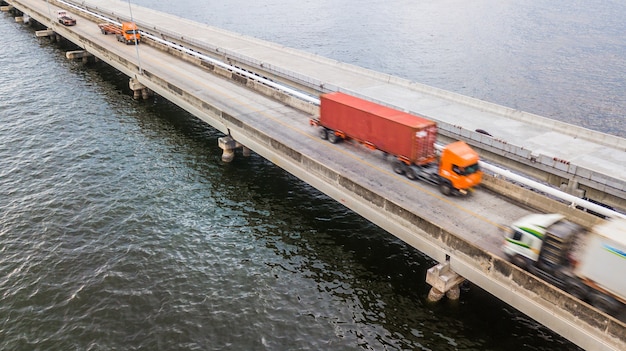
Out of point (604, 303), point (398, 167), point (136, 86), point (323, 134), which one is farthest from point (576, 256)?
point (136, 86)

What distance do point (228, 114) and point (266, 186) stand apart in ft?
23.3

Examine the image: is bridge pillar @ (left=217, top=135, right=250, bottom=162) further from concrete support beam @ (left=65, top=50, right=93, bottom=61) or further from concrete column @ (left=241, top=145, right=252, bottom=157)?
concrete support beam @ (left=65, top=50, right=93, bottom=61)

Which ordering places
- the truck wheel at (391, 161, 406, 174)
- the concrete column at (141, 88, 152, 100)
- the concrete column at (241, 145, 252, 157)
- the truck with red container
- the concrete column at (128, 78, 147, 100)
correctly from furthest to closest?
1. the concrete column at (141, 88, 152, 100)
2. the concrete column at (128, 78, 147, 100)
3. the concrete column at (241, 145, 252, 157)
4. the truck wheel at (391, 161, 406, 174)
5. the truck with red container

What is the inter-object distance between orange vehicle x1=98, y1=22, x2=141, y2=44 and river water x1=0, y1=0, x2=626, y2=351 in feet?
20.3

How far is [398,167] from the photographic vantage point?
96.6 feet

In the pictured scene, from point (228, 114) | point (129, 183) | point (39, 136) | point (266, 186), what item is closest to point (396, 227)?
point (266, 186)

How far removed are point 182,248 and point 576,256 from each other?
22.1 meters

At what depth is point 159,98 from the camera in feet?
176

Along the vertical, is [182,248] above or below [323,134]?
below

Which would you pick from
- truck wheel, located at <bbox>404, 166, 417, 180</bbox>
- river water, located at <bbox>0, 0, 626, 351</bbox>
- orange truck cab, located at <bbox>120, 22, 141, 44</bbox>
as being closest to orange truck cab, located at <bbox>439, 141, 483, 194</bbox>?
truck wheel, located at <bbox>404, 166, 417, 180</bbox>

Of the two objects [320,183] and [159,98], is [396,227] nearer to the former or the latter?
[320,183]

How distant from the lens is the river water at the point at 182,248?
22422 mm

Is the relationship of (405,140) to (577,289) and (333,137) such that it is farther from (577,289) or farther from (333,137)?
(577,289)

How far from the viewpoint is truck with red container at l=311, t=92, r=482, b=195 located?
2627 centimetres
